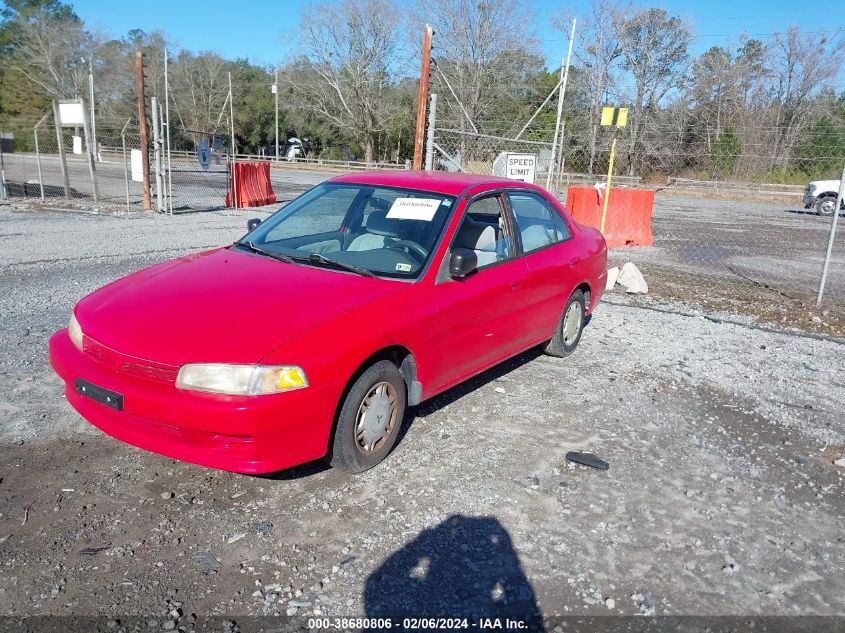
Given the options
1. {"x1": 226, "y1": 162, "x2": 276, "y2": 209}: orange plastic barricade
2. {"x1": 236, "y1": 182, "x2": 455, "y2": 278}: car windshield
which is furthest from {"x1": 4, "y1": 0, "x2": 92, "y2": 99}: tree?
{"x1": 236, "y1": 182, "x2": 455, "y2": 278}: car windshield

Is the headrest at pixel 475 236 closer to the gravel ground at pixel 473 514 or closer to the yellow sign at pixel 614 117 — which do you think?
the gravel ground at pixel 473 514

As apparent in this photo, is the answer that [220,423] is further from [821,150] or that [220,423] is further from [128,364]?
[821,150]

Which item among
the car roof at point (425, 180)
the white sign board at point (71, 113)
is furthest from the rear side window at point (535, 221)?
the white sign board at point (71, 113)

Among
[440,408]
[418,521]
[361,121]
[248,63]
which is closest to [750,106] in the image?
[440,408]

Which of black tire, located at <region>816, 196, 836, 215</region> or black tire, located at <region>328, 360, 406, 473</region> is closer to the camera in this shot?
black tire, located at <region>328, 360, 406, 473</region>

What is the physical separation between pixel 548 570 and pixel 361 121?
5078 cm

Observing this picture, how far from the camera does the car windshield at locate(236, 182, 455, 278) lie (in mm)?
4254

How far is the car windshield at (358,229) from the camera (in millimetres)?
4254

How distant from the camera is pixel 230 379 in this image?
10.3 feet

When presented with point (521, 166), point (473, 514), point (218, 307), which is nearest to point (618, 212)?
point (521, 166)

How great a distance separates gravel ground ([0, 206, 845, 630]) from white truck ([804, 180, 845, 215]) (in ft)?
78.9

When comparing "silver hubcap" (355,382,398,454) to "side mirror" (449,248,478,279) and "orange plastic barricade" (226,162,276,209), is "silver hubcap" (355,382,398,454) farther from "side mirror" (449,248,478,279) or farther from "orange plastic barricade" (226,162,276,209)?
"orange plastic barricade" (226,162,276,209)

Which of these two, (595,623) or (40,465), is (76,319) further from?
(595,623)

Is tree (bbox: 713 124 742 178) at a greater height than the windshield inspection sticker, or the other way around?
tree (bbox: 713 124 742 178)
